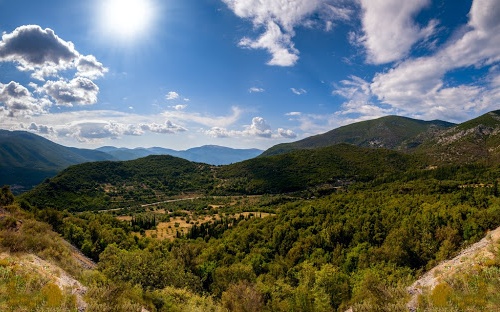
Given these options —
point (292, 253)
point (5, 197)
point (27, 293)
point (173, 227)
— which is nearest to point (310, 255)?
point (292, 253)

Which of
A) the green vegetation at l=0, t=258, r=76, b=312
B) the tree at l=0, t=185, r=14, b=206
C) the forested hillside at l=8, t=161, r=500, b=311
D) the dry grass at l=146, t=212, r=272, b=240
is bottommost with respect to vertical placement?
the dry grass at l=146, t=212, r=272, b=240

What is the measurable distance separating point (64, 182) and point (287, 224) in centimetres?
17846

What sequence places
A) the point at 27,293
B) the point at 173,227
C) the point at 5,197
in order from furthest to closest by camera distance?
the point at 173,227 < the point at 5,197 < the point at 27,293

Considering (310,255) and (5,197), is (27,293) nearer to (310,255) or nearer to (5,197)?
(5,197)

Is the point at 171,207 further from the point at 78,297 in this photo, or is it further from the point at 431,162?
the point at 431,162

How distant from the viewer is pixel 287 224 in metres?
67.6

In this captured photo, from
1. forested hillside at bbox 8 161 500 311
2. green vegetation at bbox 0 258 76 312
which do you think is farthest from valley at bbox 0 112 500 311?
green vegetation at bbox 0 258 76 312

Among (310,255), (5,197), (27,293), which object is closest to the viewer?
(27,293)

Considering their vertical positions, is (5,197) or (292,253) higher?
(5,197)

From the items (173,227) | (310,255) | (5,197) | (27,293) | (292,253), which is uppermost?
(5,197)

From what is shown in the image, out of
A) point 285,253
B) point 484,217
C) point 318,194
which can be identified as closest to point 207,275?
point 285,253

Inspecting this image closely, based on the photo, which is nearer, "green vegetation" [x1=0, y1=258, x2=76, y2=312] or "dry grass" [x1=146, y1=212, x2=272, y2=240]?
"green vegetation" [x1=0, y1=258, x2=76, y2=312]

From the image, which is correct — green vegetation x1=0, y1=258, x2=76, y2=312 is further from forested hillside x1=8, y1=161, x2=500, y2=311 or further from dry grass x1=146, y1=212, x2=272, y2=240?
dry grass x1=146, y1=212, x2=272, y2=240

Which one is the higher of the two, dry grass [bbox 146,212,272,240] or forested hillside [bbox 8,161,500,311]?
forested hillside [bbox 8,161,500,311]
